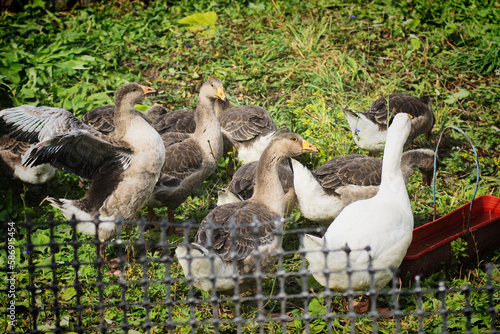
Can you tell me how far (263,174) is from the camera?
508 centimetres

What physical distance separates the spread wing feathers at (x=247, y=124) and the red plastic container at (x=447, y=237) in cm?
262

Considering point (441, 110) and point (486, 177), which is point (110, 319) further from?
point (441, 110)

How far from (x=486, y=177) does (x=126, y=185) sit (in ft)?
15.0

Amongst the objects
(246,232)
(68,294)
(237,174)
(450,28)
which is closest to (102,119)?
(237,174)

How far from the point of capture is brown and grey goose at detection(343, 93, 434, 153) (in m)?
6.79

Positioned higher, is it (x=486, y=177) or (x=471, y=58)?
(x=471, y=58)

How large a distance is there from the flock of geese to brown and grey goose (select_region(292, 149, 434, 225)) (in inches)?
0.5

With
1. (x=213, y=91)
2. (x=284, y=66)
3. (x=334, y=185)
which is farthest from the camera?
(x=284, y=66)

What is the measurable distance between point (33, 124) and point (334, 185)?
3.52 meters

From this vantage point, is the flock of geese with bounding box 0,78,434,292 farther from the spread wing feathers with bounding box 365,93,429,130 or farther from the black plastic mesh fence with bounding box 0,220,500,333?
the black plastic mesh fence with bounding box 0,220,500,333

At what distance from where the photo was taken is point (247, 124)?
7.24 m

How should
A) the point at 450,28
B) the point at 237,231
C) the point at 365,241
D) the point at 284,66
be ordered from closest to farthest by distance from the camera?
1. the point at 365,241
2. the point at 237,231
3. the point at 284,66
4. the point at 450,28

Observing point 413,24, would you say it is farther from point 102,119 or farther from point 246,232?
point 246,232

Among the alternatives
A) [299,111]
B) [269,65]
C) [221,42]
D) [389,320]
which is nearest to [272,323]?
[389,320]
